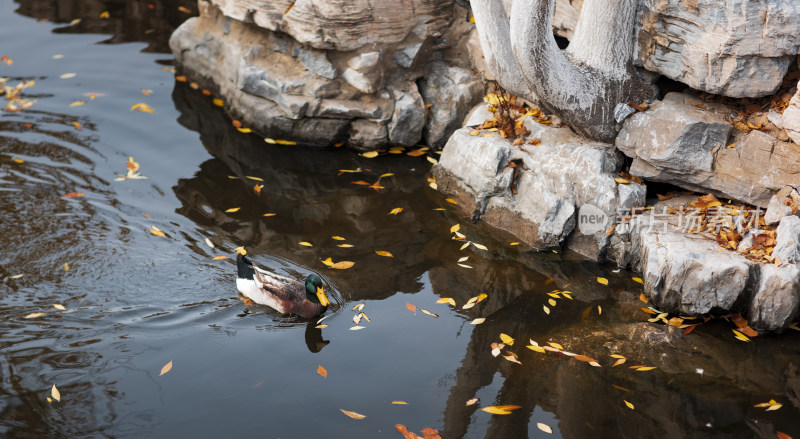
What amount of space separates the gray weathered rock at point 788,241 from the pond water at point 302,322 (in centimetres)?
73

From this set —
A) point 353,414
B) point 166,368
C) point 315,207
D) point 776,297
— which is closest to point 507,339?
point 353,414

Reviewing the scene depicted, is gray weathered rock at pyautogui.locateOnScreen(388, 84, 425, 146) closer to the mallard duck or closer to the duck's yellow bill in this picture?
the mallard duck

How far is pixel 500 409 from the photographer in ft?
17.2

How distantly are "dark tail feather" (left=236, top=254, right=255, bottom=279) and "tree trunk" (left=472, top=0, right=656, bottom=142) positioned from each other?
3381 mm

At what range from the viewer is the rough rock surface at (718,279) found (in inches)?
232

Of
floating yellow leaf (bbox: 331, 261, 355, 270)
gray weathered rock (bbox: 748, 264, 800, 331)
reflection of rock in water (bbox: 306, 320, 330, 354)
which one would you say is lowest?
reflection of rock in water (bbox: 306, 320, 330, 354)

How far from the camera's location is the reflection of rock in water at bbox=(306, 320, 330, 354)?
591 centimetres

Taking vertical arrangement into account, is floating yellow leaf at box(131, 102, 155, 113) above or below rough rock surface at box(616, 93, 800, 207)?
below

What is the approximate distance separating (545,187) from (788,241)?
2331mm

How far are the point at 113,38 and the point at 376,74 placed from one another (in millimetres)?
5505

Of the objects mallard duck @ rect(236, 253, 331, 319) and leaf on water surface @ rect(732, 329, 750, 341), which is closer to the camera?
leaf on water surface @ rect(732, 329, 750, 341)

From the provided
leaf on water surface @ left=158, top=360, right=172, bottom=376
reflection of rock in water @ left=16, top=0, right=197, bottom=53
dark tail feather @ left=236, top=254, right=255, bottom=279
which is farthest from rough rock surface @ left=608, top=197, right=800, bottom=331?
reflection of rock in water @ left=16, top=0, right=197, bottom=53

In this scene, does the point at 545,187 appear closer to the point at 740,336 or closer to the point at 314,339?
the point at 740,336

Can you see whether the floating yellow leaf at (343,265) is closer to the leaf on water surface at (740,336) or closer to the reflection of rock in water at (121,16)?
the leaf on water surface at (740,336)
